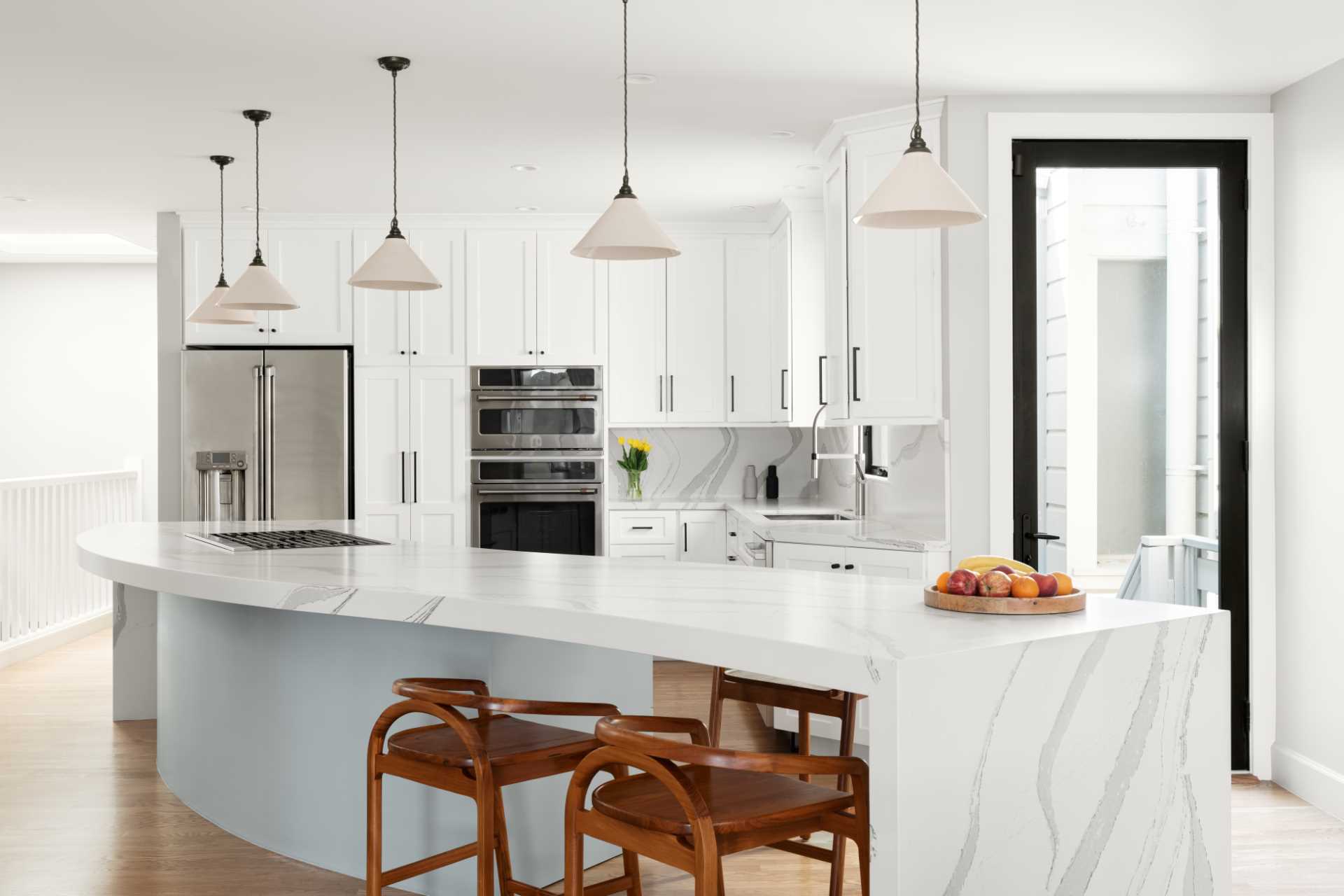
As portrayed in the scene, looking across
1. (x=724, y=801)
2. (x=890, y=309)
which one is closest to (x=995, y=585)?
(x=724, y=801)

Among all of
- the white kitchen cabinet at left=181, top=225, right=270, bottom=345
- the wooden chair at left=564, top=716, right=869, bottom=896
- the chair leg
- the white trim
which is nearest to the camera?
the wooden chair at left=564, top=716, right=869, bottom=896

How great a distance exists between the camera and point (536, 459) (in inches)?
243

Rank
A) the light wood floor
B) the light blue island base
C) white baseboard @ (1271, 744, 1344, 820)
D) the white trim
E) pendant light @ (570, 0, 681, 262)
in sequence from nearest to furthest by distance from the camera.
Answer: pendant light @ (570, 0, 681, 262)
the light blue island base
the light wood floor
white baseboard @ (1271, 744, 1344, 820)
the white trim

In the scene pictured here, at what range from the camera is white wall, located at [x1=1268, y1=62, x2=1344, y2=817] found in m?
3.85

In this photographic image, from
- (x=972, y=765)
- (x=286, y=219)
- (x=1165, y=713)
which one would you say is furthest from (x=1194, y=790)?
(x=286, y=219)

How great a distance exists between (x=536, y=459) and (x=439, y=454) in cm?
51

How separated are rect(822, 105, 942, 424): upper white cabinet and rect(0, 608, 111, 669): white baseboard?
15.6 feet

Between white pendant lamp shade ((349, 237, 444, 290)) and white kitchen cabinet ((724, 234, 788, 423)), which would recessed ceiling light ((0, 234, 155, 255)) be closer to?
white kitchen cabinet ((724, 234, 788, 423))

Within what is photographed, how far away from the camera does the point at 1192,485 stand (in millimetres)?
4254

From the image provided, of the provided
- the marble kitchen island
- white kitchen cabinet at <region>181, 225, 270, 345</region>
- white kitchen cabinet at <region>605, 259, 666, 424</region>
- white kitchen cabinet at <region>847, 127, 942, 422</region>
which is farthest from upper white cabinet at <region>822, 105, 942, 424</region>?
white kitchen cabinet at <region>181, 225, 270, 345</region>

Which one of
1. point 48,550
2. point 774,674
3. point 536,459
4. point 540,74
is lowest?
point 48,550

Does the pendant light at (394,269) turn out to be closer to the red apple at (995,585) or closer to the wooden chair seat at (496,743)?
the wooden chair seat at (496,743)

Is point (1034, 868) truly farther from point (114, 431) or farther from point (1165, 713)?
point (114, 431)

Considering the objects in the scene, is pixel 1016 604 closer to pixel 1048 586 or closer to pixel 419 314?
pixel 1048 586
